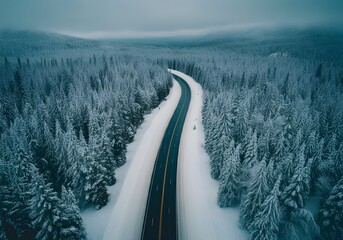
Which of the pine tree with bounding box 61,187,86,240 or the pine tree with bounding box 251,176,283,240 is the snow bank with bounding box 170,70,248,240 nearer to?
the pine tree with bounding box 251,176,283,240

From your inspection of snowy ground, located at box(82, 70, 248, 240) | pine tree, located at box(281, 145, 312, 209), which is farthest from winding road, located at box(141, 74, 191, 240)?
pine tree, located at box(281, 145, 312, 209)

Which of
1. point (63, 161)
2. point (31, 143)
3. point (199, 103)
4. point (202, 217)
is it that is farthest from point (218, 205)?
point (199, 103)

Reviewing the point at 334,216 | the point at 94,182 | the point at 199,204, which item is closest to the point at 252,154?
the point at 199,204

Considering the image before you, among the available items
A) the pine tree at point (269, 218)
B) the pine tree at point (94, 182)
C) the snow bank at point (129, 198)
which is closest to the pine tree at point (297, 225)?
the pine tree at point (269, 218)

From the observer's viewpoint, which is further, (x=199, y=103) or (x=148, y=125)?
(x=199, y=103)

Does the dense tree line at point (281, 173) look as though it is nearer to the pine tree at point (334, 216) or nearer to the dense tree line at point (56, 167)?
the pine tree at point (334, 216)

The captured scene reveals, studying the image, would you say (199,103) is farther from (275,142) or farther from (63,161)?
(63,161)

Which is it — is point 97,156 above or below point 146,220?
above
